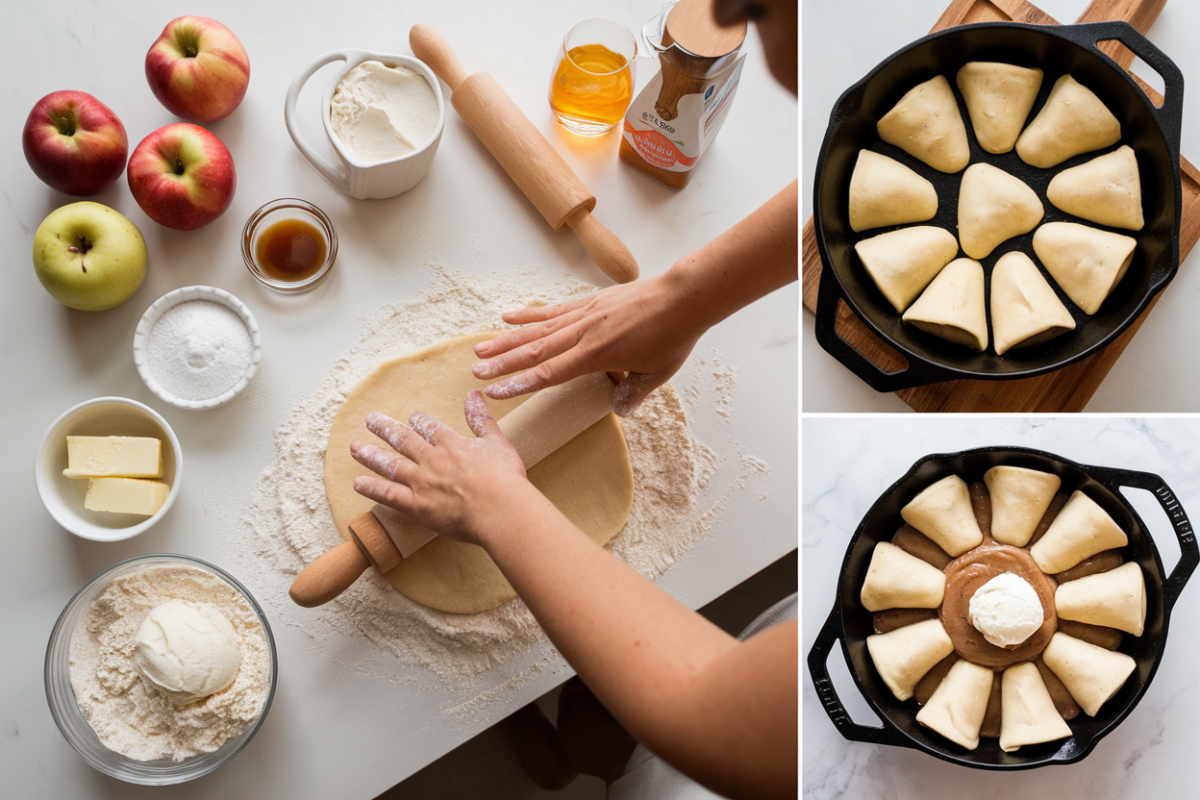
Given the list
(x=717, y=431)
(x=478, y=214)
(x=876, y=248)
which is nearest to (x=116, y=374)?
(x=478, y=214)

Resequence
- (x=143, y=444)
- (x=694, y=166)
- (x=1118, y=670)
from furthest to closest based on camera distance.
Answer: (x=694, y=166) < (x=143, y=444) < (x=1118, y=670)

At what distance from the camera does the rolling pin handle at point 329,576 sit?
1.06 metres

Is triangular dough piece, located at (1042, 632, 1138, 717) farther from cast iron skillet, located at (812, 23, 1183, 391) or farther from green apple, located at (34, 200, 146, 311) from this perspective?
green apple, located at (34, 200, 146, 311)

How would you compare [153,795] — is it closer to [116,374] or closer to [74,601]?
[74,601]

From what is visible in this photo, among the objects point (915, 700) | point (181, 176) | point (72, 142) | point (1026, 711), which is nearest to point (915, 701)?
point (915, 700)

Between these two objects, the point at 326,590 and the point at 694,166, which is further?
the point at 694,166

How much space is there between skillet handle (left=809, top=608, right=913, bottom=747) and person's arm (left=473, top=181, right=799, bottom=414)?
1.30 feet

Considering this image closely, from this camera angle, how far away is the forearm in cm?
94

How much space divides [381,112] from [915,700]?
113cm

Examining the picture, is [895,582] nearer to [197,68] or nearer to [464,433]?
[464,433]

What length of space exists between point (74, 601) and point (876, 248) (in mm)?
1175

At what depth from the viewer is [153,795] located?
1.14 meters

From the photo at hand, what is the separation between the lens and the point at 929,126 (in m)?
1.03

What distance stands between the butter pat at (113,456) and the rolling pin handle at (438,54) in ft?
2.29
